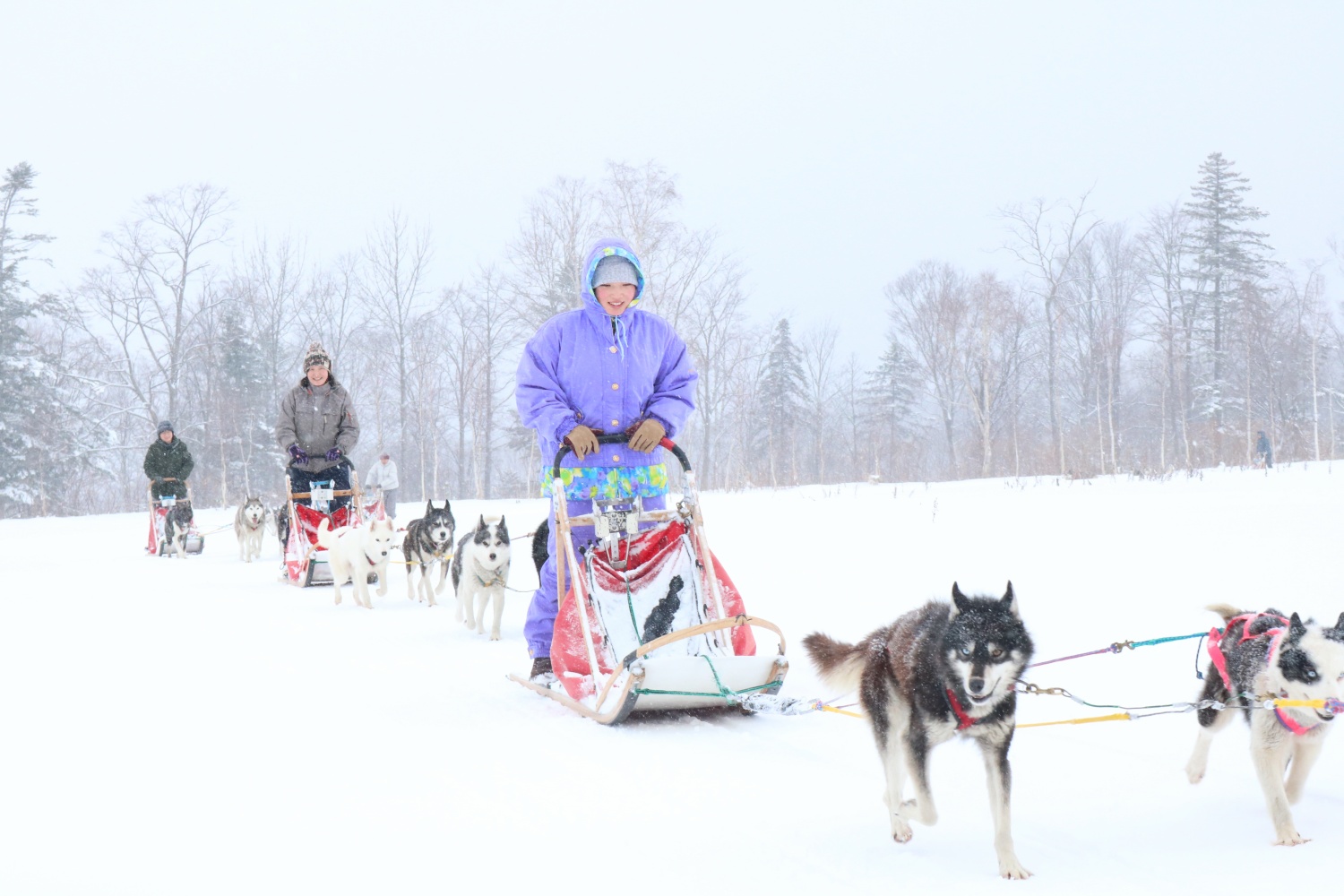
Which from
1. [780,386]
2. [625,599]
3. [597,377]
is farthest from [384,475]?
[780,386]

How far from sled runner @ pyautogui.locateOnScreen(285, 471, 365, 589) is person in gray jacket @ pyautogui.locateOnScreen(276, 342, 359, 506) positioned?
9cm

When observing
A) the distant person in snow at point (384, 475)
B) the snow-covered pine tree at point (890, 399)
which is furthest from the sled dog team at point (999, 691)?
the snow-covered pine tree at point (890, 399)

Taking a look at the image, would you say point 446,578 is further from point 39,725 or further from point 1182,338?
point 1182,338

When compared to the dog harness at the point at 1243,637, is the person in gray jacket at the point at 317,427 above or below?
above

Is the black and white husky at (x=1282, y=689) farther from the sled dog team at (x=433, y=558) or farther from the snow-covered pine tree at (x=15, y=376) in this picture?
the snow-covered pine tree at (x=15, y=376)

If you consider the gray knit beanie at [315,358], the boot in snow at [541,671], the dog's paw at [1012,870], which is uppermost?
the gray knit beanie at [315,358]

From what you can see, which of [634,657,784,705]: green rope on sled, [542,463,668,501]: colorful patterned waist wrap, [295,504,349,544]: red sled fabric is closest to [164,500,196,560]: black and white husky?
[295,504,349,544]: red sled fabric

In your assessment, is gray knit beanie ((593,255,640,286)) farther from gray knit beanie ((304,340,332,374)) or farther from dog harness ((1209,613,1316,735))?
gray knit beanie ((304,340,332,374))

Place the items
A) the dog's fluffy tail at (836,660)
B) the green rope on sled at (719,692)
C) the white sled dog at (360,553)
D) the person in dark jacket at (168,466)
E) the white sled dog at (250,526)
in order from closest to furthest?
the dog's fluffy tail at (836,660)
the green rope on sled at (719,692)
the white sled dog at (360,553)
the white sled dog at (250,526)
the person in dark jacket at (168,466)

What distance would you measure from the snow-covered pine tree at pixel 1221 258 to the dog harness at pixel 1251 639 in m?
32.0

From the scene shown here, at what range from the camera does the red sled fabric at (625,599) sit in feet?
12.8

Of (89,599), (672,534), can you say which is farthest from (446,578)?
(672,534)

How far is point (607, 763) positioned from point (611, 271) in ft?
6.72

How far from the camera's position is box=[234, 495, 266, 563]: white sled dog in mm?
12352
